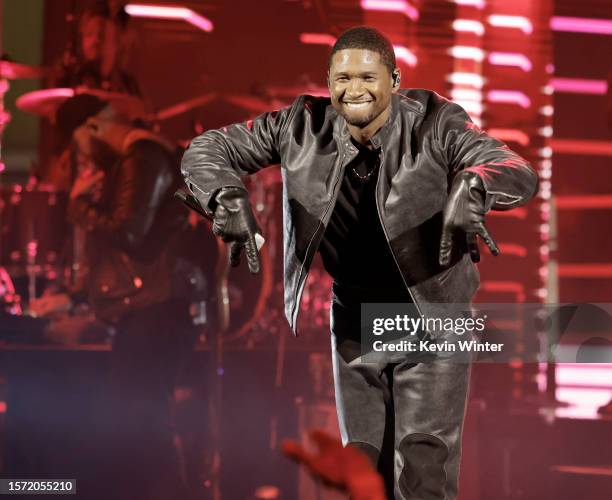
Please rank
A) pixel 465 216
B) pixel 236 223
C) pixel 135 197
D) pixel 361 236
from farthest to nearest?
pixel 135 197
pixel 361 236
pixel 236 223
pixel 465 216

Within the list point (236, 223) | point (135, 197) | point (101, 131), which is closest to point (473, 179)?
point (236, 223)

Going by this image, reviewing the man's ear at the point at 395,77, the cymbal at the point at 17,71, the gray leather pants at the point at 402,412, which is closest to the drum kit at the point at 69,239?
the cymbal at the point at 17,71

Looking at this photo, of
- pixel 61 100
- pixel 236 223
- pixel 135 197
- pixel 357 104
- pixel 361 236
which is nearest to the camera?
pixel 236 223

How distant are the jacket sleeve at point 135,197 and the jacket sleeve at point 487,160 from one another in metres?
2.57

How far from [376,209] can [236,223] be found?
372mm

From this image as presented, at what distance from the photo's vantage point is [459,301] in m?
2.35

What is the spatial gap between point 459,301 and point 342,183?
41 centimetres

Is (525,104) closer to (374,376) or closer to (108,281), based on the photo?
(108,281)

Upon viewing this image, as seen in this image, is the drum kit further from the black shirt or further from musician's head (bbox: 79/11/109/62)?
the black shirt

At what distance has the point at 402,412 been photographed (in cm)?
233

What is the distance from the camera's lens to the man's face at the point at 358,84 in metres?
2.16

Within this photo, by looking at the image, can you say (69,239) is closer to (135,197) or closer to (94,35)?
(135,197)

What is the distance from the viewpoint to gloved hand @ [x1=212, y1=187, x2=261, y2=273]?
2.07 m

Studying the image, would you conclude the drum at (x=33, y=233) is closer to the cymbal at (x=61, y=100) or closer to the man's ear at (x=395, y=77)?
the cymbal at (x=61, y=100)
